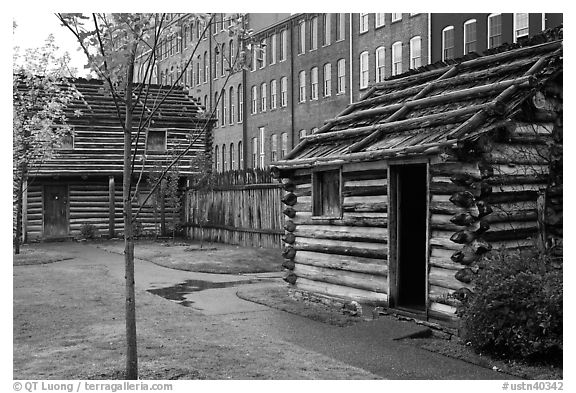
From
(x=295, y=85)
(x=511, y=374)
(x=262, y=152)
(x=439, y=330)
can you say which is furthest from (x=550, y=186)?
(x=262, y=152)

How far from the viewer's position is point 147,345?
9.48 meters

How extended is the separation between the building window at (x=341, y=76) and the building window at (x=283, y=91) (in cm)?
577

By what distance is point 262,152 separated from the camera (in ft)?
150

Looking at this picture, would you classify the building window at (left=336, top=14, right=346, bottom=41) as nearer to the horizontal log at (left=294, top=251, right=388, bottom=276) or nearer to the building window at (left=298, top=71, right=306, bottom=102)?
the building window at (left=298, top=71, right=306, bottom=102)

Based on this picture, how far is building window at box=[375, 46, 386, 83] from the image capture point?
110 ft

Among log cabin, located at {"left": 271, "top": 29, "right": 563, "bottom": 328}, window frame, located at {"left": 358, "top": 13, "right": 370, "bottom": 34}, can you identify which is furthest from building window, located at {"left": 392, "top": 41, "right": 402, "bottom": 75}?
log cabin, located at {"left": 271, "top": 29, "right": 563, "bottom": 328}

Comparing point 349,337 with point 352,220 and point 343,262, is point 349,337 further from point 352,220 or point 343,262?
point 352,220

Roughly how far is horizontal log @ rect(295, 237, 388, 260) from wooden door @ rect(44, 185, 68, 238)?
2051 centimetres

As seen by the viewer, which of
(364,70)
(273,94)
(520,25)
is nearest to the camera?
(520,25)

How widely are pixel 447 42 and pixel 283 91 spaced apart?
15.2 m

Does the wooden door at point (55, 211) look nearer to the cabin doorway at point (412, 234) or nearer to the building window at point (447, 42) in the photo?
the building window at point (447, 42)

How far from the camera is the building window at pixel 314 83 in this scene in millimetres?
38912

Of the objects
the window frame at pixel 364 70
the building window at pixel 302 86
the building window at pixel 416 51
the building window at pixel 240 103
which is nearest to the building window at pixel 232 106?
the building window at pixel 240 103

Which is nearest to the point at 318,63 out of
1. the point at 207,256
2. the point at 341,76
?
the point at 341,76
